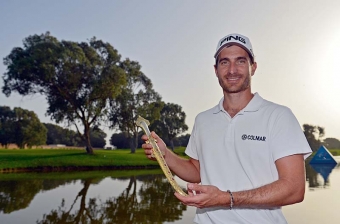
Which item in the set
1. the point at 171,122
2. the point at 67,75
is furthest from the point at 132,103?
the point at 171,122

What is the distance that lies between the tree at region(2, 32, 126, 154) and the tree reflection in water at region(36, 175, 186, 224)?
25126 millimetres

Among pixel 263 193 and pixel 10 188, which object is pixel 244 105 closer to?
pixel 263 193

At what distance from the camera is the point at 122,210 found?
40.8 feet

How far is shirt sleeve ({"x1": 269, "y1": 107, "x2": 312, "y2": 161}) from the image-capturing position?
6.98 ft

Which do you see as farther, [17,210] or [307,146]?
[17,210]

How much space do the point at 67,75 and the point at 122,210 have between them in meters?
29.9

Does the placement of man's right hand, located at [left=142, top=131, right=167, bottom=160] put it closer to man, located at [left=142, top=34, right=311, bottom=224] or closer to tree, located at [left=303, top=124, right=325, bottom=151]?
man, located at [left=142, top=34, right=311, bottom=224]

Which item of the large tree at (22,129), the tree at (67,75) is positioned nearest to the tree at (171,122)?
the large tree at (22,129)

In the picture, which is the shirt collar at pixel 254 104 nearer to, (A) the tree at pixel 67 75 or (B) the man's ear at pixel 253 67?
(B) the man's ear at pixel 253 67

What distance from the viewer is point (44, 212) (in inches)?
480

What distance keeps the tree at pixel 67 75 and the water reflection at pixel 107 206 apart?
74.5 feet

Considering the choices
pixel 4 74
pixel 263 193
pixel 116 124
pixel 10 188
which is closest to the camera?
pixel 263 193

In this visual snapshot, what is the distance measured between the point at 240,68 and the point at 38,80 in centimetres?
4116

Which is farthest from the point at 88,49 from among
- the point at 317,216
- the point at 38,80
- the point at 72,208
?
the point at 317,216
